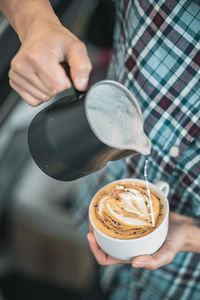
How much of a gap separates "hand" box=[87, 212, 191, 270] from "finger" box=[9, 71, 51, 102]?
0.46 meters

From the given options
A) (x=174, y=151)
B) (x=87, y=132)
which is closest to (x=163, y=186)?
(x=174, y=151)

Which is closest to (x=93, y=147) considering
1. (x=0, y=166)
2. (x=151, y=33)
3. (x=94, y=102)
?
(x=94, y=102)

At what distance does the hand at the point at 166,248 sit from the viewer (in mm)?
915

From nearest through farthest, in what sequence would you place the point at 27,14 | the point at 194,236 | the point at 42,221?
the point at 27,14, the point at 194,236, the point at 42,221

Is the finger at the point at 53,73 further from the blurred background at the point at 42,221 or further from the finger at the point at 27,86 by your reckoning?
the blurred background at the point at 42,221

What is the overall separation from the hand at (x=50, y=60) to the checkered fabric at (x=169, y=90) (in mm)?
344

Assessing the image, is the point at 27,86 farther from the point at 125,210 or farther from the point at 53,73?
the point at 125,210

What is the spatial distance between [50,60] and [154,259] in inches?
23.9

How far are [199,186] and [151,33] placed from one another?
46cm

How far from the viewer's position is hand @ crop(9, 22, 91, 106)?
26.1 inches

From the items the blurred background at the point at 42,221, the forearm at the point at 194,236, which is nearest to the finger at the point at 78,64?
the forearm at the point at 194,236

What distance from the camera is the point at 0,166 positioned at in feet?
4.82

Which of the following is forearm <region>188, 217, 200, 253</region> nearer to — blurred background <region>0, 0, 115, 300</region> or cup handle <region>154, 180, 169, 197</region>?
cup handle <region>154, 180, 169, 197</region>

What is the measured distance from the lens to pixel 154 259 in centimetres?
93
